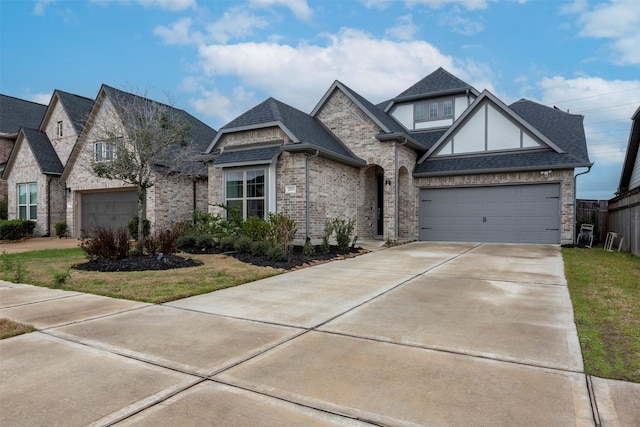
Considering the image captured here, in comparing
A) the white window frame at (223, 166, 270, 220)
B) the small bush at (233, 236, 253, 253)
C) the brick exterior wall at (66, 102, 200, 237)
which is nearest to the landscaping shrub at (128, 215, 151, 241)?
the brick exterior wall at (66, 102, 200, 237)

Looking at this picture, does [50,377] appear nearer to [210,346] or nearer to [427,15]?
[210,346]

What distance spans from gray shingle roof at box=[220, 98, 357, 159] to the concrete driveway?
27.6 feet

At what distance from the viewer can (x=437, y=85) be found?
2078 centimetres

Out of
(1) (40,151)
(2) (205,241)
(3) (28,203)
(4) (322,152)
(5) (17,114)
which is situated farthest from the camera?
(5) (17,114)

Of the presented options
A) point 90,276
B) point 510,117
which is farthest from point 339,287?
point 510,117

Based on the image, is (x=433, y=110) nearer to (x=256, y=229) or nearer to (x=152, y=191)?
(x=256, y=229)

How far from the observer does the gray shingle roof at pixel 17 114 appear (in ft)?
84.0

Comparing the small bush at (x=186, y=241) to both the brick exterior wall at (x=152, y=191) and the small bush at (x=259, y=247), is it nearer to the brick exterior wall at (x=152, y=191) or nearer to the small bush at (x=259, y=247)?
the small bush at (x=259, y=247)

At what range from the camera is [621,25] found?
14.7m

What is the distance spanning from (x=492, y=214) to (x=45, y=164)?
902 inches

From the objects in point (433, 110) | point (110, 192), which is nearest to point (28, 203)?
point (110, 192)

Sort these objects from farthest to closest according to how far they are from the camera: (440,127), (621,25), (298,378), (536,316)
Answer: (440,127)
(621,25)
(536,316)
(298,378)

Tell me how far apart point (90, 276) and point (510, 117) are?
51.7 feet

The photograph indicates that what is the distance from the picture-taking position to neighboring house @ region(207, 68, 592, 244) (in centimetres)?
1365
